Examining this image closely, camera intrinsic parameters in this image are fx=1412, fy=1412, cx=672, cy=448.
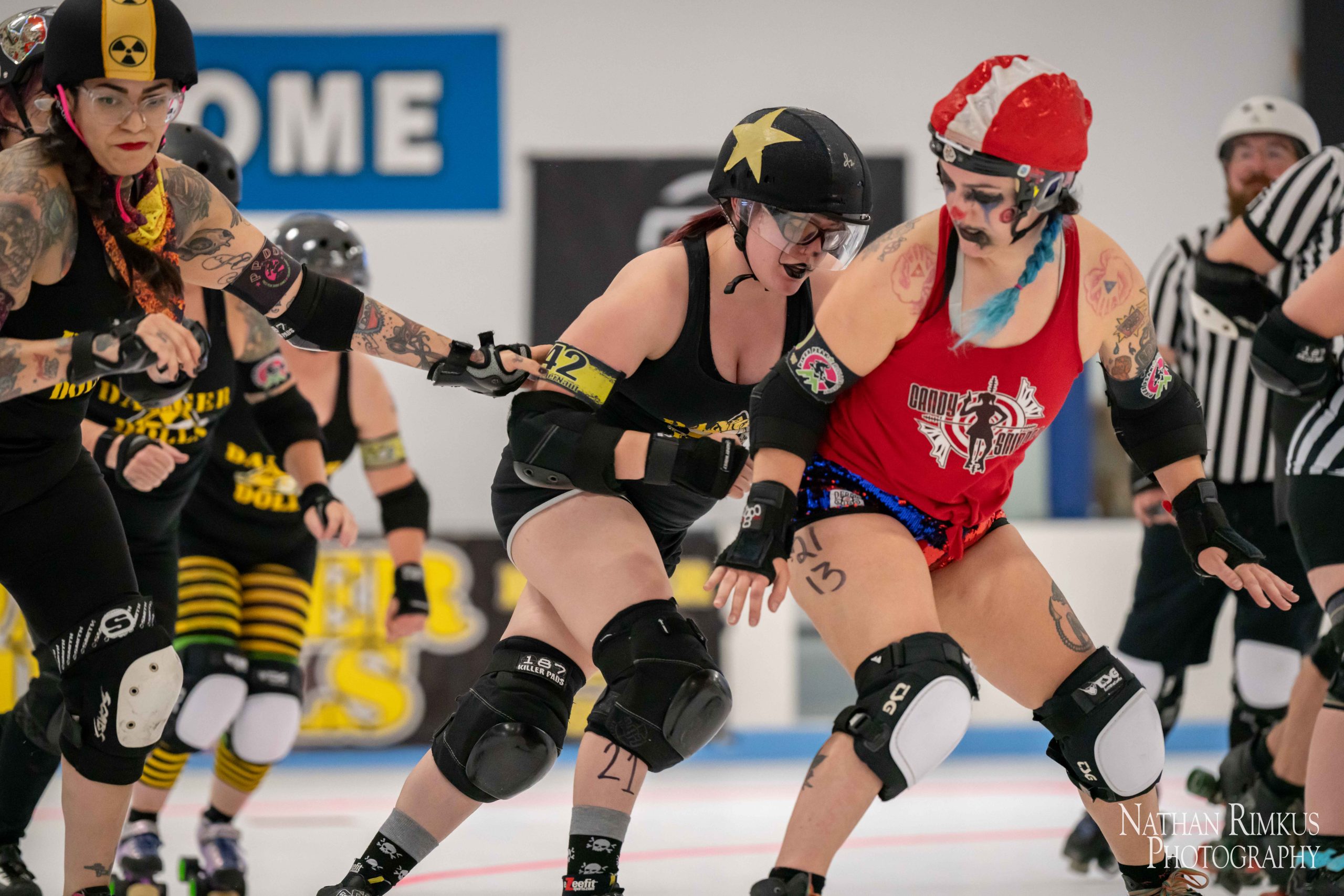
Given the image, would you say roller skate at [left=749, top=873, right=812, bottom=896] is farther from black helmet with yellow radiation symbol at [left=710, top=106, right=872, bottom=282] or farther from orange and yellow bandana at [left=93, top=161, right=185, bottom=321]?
orange and yellow bandana at [left=93, top=161, right=185, bottom=321]

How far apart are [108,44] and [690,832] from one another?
3097 mm

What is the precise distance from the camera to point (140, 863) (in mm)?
3242

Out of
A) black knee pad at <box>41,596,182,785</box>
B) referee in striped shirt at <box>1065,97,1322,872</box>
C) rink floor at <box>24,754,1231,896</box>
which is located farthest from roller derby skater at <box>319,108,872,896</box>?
referee in striped shirt at <box>1065,97,1322,872</box>

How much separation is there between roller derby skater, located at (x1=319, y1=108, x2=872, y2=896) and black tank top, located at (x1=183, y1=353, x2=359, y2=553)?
1.27 meters

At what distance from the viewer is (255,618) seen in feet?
11.8

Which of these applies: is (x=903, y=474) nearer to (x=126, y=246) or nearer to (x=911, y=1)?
(x=126, y=246)

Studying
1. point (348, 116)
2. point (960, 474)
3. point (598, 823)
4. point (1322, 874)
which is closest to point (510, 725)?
point (598, 823)

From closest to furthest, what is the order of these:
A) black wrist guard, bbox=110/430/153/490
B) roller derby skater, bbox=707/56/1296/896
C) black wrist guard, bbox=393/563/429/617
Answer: roller derby skater, bbox=707/56/1296/896 → black wrist guard, bbox=110/430/153/490 → black wrist guard, bbox=393/563/429/617

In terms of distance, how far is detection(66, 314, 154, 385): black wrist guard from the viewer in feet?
6.97

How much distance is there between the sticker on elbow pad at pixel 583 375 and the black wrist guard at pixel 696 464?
0.46 feet

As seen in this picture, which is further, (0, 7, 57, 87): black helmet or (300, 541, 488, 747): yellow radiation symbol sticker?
(300, 541, 488, 747): yellow radiation symbol sticker

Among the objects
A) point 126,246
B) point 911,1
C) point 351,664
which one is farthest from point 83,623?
point 911,1

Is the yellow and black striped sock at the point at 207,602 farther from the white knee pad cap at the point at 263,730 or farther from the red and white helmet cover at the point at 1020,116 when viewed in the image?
the red and white helmet cover at the point at 1020,116

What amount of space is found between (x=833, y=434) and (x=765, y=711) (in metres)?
4.11
